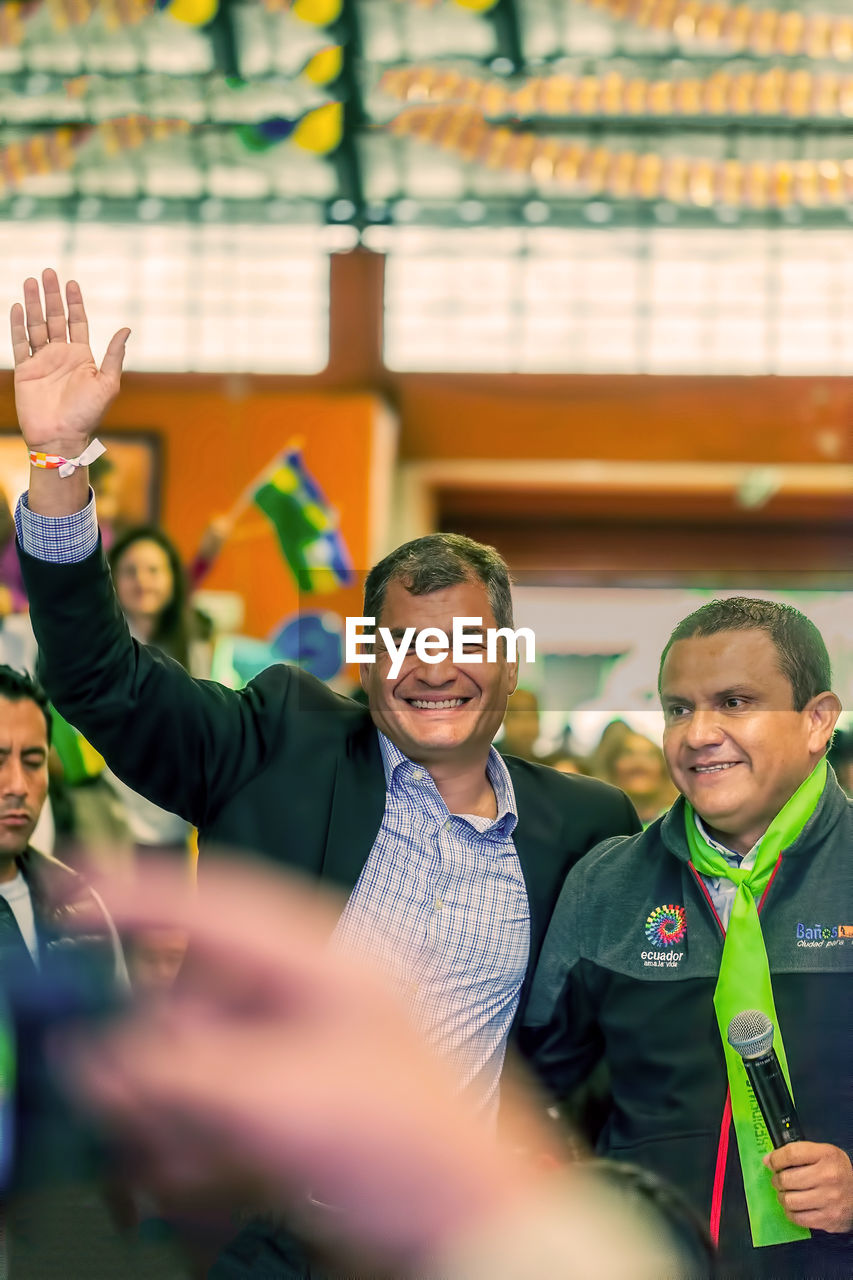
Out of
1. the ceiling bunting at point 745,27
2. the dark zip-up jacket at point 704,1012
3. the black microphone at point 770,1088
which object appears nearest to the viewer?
the black microphone at point 770,1088

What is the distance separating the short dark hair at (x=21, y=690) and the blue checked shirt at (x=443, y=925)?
35.9 inches

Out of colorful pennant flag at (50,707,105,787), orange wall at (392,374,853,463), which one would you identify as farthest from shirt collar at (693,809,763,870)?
orange wall at (392,374,853,463)

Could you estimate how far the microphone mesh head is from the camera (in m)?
1.21

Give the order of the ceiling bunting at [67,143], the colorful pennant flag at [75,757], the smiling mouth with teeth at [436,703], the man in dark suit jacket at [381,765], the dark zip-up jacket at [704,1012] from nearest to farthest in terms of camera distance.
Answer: the dark zip-up jacket at [704,1012] → the man in dark suit jacket at [381,765] → the smiling mouth with teeth at [436,703] → the colorful pennant flag at [75,757] → the ceiling bunting at [67,143]

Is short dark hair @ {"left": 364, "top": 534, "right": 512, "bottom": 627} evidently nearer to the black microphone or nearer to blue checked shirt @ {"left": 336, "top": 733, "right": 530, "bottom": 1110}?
blue checked shirt @ {"left": 336, "top": 733, "right": 530, "bottom": 1110}

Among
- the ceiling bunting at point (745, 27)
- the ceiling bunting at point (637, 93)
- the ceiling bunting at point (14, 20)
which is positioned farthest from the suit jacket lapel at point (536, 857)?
the ceiling bunting at point (14, 20)

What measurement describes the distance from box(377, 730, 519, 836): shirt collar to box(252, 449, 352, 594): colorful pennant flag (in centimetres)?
224

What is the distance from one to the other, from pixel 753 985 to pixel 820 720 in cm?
30

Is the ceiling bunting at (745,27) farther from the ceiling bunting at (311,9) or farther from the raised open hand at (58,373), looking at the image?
the raised open hand at (58,373)

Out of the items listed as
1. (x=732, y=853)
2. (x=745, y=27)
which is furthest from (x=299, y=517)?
(x=732, y=853)

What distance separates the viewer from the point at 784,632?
56.5 inches

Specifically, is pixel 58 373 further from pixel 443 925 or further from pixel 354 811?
pixel 443 925

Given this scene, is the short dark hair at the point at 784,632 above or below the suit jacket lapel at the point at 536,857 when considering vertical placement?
above

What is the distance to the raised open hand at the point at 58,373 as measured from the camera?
1386mm
